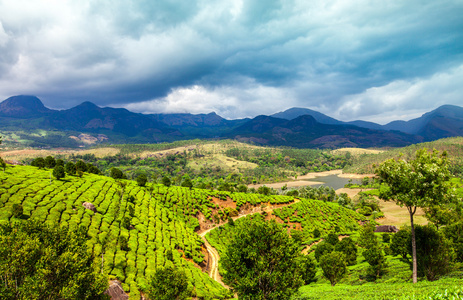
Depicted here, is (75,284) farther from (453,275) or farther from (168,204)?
(168,204)

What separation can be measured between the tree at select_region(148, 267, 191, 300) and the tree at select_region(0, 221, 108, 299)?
6142 millimetres

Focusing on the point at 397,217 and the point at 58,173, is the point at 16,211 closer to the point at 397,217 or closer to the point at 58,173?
the point at 58,173

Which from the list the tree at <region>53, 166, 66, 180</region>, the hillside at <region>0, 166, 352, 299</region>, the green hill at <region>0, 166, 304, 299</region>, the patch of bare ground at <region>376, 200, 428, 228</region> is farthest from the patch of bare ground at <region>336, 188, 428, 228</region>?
the tree at <region>53, 166, 66, 180</region>

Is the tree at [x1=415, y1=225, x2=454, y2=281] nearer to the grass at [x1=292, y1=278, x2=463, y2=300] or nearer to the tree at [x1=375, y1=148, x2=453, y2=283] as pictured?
the grass at [x1=292, y1=278, x2=463, y2=300]

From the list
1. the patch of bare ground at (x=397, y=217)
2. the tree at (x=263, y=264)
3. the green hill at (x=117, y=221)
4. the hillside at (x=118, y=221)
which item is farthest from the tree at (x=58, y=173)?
the patch of bare ground at (x=397, y=217)

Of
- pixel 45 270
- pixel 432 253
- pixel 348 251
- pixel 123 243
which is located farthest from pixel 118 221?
pixel 432 253

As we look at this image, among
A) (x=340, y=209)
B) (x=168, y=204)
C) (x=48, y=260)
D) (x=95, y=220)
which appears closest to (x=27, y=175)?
(x=95, y=220)

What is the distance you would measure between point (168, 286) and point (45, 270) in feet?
44.8

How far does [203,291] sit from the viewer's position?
37.3 metres

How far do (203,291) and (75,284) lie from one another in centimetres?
Result: 2276

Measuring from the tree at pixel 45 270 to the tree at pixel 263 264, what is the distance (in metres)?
15.4

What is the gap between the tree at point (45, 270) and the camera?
2040 centimetres

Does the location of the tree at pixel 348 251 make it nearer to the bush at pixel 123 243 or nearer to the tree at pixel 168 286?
the tree at pixel 168 286

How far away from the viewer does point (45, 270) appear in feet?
67.5
